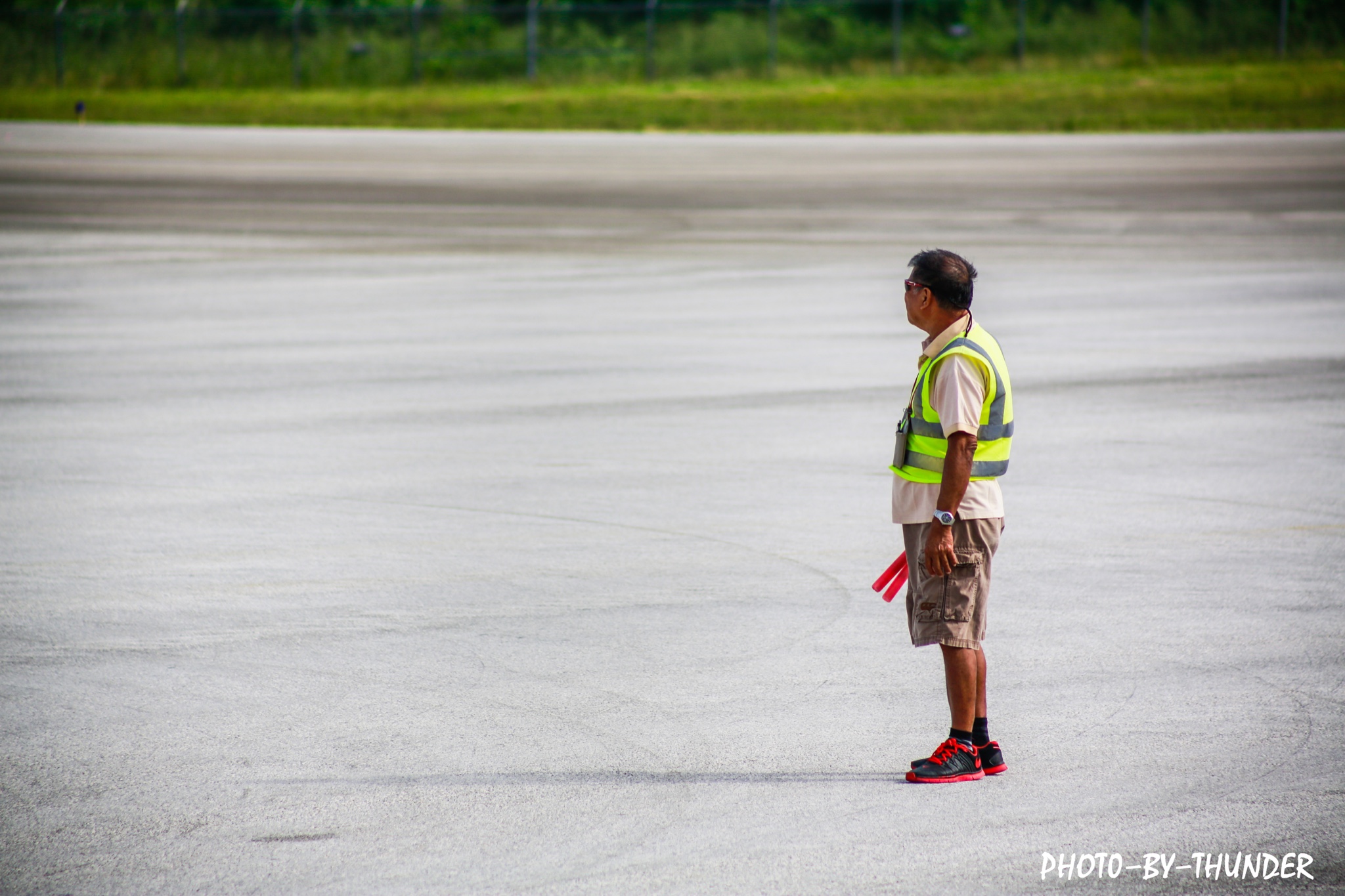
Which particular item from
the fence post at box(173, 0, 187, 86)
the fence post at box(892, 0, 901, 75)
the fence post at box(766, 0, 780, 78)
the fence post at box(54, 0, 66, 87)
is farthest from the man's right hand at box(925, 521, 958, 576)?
the fence post at box(54, 0, 66, 87)

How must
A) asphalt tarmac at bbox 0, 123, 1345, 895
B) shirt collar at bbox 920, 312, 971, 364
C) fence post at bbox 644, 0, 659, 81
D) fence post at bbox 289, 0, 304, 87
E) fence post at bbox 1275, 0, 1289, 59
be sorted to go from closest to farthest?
asphalt tarmac at bbox 0, 123, 1345, 895
shirt collar at bbox 920, 312, 971, 364
fence post at bbox 1275, 0, 1289, 59
fence post at bbox 644, 0, 659, 81
fence post at bbox 289, 0, 304, 87

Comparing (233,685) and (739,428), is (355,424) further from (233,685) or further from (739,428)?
(233,685)

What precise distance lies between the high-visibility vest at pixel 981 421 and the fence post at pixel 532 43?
37.9m

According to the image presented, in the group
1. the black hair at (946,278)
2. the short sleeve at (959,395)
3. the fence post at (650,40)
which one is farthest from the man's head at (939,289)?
the fence post at (650,40)

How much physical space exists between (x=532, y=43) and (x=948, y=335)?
3850 cm

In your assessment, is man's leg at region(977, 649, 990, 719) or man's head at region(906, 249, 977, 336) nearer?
man's head at region(906, 249, 977, 336)

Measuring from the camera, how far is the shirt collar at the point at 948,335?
442 centimetres

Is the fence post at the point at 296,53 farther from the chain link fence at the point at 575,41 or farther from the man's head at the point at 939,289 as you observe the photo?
the man's head at the point at 939,289

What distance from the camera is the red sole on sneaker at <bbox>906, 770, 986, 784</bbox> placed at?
455 centimetres

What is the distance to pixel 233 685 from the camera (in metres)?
5.30

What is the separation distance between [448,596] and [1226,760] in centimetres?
321

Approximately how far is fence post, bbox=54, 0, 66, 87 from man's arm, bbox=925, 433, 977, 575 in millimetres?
41318

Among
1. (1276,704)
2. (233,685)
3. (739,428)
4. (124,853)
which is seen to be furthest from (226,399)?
(1276,704)

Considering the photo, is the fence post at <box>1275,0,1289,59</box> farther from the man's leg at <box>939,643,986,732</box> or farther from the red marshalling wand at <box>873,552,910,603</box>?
the man's leg at <box>939,643,986,732</box>
